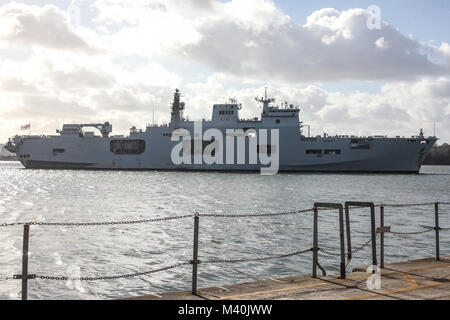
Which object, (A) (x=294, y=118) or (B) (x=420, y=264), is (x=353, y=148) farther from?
(B) (x=420, y=264)

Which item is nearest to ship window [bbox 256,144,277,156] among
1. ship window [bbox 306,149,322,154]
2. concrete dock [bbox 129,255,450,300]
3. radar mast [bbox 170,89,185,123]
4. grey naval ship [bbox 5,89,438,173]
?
grey naval ship [bbox 5,89,438,173]

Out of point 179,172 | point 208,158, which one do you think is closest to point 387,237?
point 208,158

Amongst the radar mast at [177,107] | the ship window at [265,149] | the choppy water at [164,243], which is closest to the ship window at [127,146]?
the radar mast at [177,107]

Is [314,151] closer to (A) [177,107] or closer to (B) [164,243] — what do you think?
(A) [177,107]

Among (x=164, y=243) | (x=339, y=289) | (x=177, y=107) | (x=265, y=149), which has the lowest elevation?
(x=164, y=243)

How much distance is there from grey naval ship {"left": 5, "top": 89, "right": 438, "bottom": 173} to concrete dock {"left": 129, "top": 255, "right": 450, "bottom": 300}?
62.2 meters

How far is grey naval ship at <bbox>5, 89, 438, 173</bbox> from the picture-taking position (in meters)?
68.8

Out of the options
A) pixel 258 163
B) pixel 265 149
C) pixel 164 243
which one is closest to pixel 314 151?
pixel 265 149

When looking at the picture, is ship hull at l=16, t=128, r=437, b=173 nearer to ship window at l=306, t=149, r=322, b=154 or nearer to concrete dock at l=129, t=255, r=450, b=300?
ship window at l=306, t=149, r=322, b=154

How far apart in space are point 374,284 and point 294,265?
5.38 metres

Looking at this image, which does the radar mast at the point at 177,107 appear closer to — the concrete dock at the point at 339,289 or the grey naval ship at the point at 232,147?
the grey naval ship at the point at 232,147

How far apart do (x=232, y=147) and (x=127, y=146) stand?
18.8m

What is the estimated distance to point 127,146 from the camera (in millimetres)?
75938

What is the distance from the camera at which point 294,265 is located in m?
12.6
